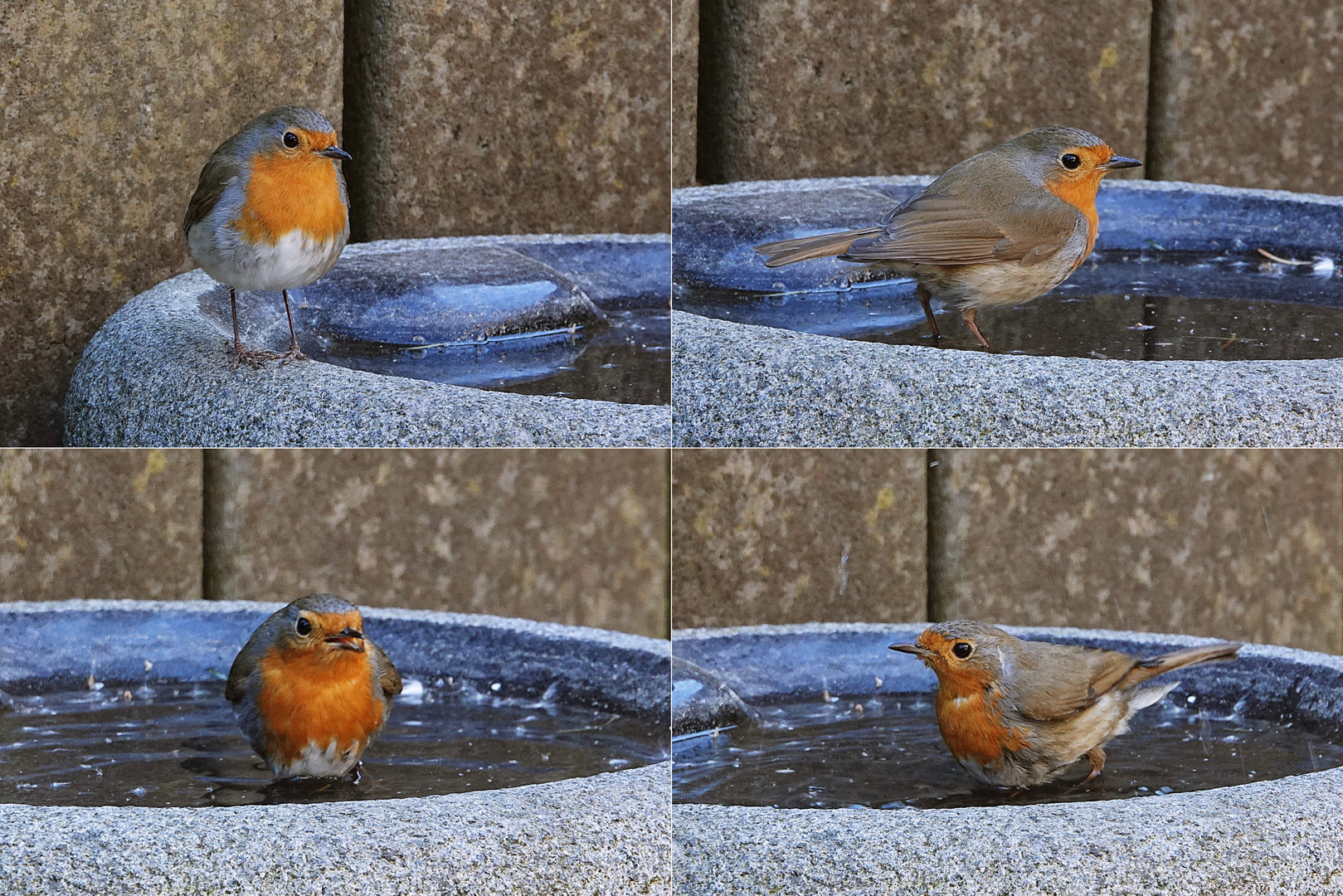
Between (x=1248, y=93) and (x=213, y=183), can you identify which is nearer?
(x=213, y=183)

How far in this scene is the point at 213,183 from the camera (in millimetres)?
2645

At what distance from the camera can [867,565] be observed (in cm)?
406

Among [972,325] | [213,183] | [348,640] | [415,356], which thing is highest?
[213,183]

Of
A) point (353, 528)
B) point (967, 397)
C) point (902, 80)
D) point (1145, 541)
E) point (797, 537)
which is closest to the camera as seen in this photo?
point (967, 397)

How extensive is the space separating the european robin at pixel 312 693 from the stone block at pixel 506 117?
191 centimetres

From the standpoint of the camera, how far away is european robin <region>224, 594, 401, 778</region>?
8.13 feet

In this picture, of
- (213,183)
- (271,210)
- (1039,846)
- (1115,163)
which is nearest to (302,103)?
(213,183)

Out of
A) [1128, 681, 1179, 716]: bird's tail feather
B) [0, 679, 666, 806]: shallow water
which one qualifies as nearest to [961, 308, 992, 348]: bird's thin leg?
[1128, 681, 1179, 716]: bird's tail feather

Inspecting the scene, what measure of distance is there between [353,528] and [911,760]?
85.2 inches

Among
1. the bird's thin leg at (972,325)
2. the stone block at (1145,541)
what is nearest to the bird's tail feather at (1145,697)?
the bird's thin leg at (972,325)

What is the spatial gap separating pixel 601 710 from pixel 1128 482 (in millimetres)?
2507

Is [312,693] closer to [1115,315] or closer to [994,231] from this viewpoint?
[994,231]

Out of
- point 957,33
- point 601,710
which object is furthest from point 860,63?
point 601,710

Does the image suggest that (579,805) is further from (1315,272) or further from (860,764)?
(1315,272)
